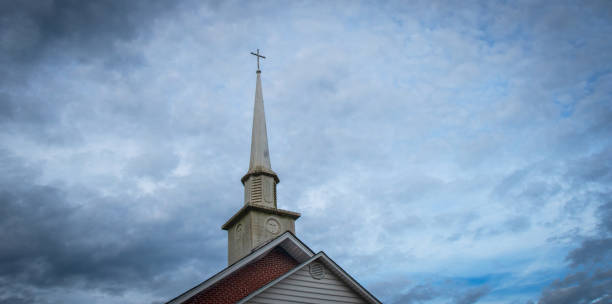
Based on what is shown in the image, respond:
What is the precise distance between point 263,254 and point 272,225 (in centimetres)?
446

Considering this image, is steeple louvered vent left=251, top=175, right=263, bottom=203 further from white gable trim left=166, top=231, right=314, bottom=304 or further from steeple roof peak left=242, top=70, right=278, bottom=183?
white gable trim left=166, top=231, right=314, bottom=304

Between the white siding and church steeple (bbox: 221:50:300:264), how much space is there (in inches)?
236

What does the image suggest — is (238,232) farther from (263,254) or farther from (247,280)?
(247,280)

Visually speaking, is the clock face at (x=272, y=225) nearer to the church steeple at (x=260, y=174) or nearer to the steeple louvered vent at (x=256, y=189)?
the church steeple at (x=260, y=174)

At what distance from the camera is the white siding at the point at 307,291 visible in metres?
14.6

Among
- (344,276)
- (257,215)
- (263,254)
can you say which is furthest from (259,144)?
(344,276)

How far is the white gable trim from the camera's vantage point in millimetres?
14899

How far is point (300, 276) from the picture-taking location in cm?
1516

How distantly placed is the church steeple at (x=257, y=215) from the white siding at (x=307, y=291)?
599 centimetres

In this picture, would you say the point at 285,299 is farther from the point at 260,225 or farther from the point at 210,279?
the point at 260,225

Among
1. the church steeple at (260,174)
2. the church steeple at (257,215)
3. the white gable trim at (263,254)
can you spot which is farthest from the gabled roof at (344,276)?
the church steeple at (260,174)

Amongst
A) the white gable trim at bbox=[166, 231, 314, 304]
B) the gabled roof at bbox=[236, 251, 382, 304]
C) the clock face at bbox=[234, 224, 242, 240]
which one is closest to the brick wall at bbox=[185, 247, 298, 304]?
the white gable trim at bbox=[166, 231, 314, 304]

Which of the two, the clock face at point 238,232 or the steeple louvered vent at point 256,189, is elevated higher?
the steeple louvered vent at point 256,189

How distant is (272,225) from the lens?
22.0 metres
